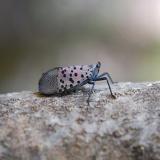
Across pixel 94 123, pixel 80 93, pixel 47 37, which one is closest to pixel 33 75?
pixel 47 37

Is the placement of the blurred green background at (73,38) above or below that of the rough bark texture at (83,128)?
above

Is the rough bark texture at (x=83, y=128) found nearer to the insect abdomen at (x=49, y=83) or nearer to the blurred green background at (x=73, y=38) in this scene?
the insect abdomen at (x=49, y=83)

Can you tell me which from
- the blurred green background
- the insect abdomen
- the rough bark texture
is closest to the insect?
the insect abdomen

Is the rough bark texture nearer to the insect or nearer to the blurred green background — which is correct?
the insect

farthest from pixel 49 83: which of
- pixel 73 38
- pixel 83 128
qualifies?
pixel 73 38

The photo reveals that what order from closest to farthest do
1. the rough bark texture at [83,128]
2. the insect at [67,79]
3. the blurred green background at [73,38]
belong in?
the rough bark texture at [83,128] → the insect at [67,79] → the blurred green background at [73,38]

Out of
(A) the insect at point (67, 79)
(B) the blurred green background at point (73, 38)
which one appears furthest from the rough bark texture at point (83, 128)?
(B) the blurred green background at point (73, 38)

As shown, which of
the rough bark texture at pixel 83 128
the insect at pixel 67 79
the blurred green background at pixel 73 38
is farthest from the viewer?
the blurred green background at pixel 73 38
